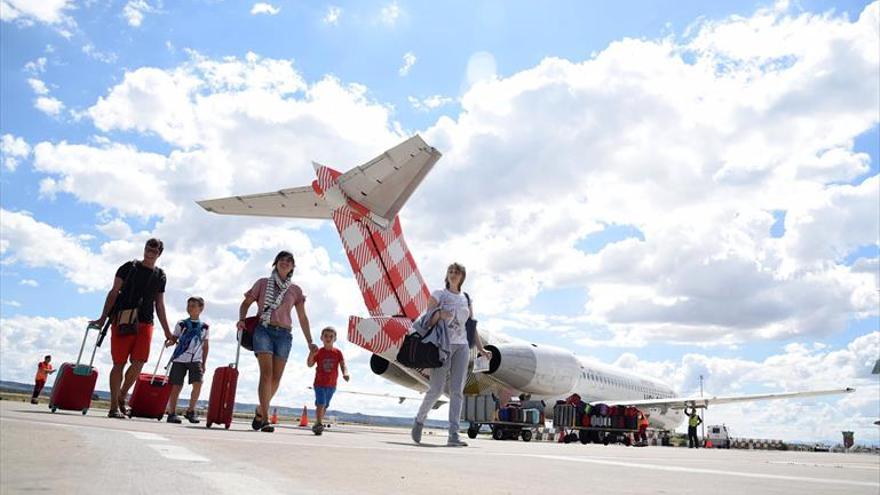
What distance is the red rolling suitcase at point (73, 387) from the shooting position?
7.36m

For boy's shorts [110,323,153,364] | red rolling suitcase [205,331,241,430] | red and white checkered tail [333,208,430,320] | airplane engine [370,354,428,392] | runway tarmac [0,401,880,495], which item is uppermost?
red and white checkered tail [333,208,430,320]

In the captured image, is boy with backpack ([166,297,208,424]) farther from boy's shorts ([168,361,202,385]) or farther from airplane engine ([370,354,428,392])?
airplane engine ([370,354,428,392])

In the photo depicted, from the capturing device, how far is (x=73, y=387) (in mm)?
7422

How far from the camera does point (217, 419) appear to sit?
680 centimetres

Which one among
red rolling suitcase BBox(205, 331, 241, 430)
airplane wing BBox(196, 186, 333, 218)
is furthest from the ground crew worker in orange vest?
red rolling suitcase BBox(205, 331, 241, 430)

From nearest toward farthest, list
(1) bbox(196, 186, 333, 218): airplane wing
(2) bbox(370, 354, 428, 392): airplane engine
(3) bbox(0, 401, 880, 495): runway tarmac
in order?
(3) bbox(0, 401, 880, 495): runway tarmac
(1) bbox(196, 186, 333, 218): airplane wing
(2) bbox(370, 354, 428, 392): airplane engine

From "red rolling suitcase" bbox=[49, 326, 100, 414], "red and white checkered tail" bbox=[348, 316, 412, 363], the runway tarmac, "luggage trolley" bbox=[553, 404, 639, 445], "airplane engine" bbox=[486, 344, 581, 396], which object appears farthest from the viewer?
"luggage trolley" bbox=[553, 404, 639, 445]

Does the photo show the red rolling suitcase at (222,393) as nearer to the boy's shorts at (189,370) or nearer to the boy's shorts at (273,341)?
the boy's shorts at (273,341)

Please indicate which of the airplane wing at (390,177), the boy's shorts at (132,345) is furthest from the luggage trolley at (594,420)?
the boy's shorts at (132,345)

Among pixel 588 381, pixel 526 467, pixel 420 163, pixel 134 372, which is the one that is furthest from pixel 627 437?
pixel 526 467

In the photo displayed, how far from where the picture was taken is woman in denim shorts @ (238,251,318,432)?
6.82m

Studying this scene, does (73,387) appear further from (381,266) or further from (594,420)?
(594,420)

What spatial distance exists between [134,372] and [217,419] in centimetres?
170

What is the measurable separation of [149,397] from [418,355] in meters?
4.50
